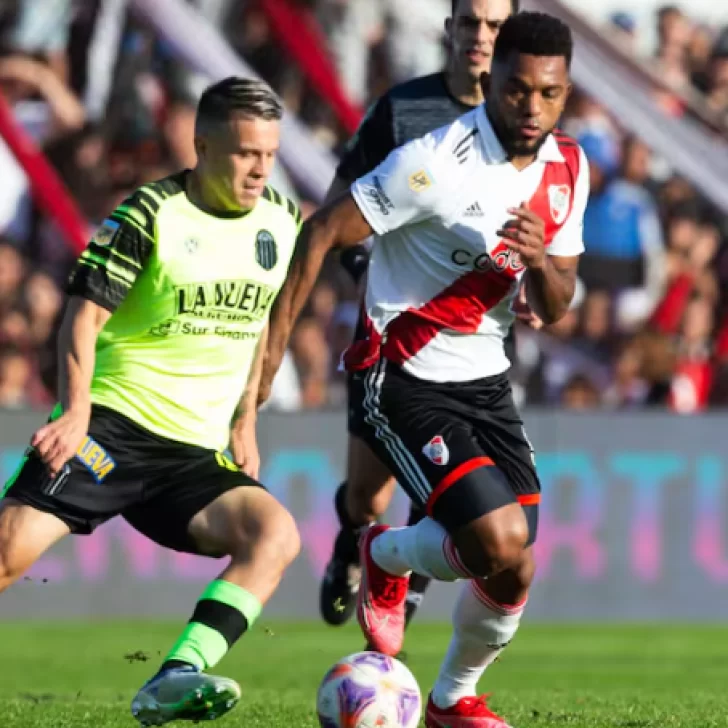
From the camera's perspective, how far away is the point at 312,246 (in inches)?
255

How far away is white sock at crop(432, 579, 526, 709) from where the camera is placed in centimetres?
669

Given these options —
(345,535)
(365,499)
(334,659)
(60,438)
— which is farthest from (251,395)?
(334,659)

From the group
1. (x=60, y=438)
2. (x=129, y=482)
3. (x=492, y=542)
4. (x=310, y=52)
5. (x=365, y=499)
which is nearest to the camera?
(x=60, y=438)

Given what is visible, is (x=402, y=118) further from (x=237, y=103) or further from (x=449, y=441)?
(x=449, y=441)

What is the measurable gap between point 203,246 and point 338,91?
833 centimetres

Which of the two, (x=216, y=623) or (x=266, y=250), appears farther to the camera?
(x=266, y=250)

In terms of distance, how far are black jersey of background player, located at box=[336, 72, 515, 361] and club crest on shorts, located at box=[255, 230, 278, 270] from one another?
131 centimetres

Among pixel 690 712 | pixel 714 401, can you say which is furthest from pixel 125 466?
pixel 714 401

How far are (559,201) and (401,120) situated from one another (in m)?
1.39

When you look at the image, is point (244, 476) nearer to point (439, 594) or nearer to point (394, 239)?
point (394, 239)

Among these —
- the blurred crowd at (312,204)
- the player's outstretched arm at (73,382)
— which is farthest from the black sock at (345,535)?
Answer: the blurred crowd at (312,204)

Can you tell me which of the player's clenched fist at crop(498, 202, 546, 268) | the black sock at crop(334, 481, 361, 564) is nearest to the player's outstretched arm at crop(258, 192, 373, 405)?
the player's clenched fist at crop(498, 202, 546, 268)

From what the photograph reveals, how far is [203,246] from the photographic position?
21.5 feet

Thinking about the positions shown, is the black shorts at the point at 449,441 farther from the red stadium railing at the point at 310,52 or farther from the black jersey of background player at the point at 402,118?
the red stadium railing at the point at 310,52
